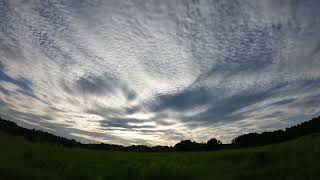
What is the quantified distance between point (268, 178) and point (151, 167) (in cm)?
520

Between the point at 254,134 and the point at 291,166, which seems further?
the point at 254,134

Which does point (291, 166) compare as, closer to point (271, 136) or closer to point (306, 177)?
point (306, 177)

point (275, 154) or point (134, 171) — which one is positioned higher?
point (275, 154)

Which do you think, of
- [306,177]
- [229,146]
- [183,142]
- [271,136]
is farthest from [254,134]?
[306,177]

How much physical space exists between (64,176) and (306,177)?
897 cm

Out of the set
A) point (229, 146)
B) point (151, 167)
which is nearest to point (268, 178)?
point (151, 167)

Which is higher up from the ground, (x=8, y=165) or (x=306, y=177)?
(x=306, y=177)

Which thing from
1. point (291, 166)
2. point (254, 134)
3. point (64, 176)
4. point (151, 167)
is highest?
point (254, 134)

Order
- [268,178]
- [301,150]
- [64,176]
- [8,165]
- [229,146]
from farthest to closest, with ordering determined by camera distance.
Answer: [229,146]
[301,150]
[268,178]
[8,165]
[64,176]

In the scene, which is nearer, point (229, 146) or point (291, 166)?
point (291, 166)

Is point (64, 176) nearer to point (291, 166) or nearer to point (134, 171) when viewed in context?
point (134, 171)

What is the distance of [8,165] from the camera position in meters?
12.0

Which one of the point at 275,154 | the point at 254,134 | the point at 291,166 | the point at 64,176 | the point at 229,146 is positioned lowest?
the point at 64,176

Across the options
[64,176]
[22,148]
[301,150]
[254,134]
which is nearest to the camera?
[64,176]
